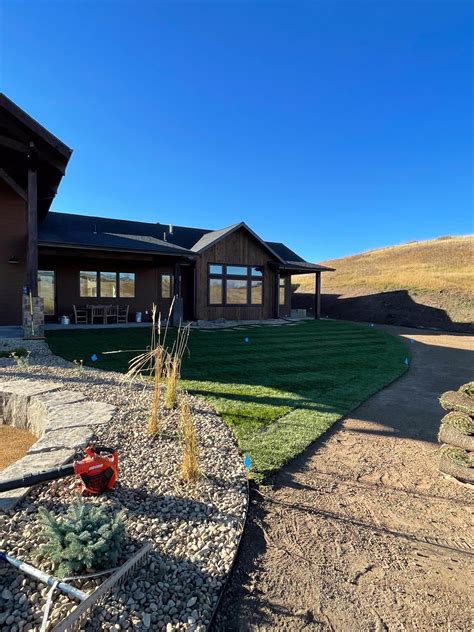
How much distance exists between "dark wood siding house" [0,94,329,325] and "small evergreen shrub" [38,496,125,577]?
7.24 m

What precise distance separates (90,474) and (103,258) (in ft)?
35.5

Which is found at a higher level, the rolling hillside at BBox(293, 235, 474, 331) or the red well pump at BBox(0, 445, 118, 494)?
the rolling hillside at BBox(293, 235, 474, 331)

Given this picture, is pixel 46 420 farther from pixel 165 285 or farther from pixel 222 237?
pixel 222 237

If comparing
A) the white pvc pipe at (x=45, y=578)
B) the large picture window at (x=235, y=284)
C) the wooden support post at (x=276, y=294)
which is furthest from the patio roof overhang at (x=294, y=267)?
the white pvc pipe at (x=45, y=578)

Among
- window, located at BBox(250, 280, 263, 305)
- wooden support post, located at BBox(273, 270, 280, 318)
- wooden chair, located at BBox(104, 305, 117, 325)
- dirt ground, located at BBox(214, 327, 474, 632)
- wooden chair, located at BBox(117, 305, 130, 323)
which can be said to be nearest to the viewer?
dirt ground, located at BBox(214, 327, 474, 632)

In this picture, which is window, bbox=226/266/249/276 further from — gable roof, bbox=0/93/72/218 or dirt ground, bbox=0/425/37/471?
dirt ground, bbox=0/425/37/471

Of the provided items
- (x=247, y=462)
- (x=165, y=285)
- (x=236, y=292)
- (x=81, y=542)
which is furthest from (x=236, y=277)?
(x=81, y=542)

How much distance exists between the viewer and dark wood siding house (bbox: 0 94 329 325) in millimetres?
7797

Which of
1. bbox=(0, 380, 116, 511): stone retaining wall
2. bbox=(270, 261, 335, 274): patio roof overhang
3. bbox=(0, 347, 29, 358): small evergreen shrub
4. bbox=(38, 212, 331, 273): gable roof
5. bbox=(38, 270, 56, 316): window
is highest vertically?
bbox=(38, 212, 331, 273): gable roof

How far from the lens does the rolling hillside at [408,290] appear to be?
19.4 m

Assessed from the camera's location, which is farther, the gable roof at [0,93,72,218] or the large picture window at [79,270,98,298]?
the large picture window at [79,270,98,298]

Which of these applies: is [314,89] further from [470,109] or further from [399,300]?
[399,300]

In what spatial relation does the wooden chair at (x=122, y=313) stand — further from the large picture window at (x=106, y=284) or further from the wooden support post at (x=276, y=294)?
the wooden support post at (x=276, y=294)

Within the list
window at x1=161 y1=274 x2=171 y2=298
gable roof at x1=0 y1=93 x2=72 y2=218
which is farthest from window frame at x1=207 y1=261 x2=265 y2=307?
gable roof at x1=0 y1=93 x2=72 y2=218
